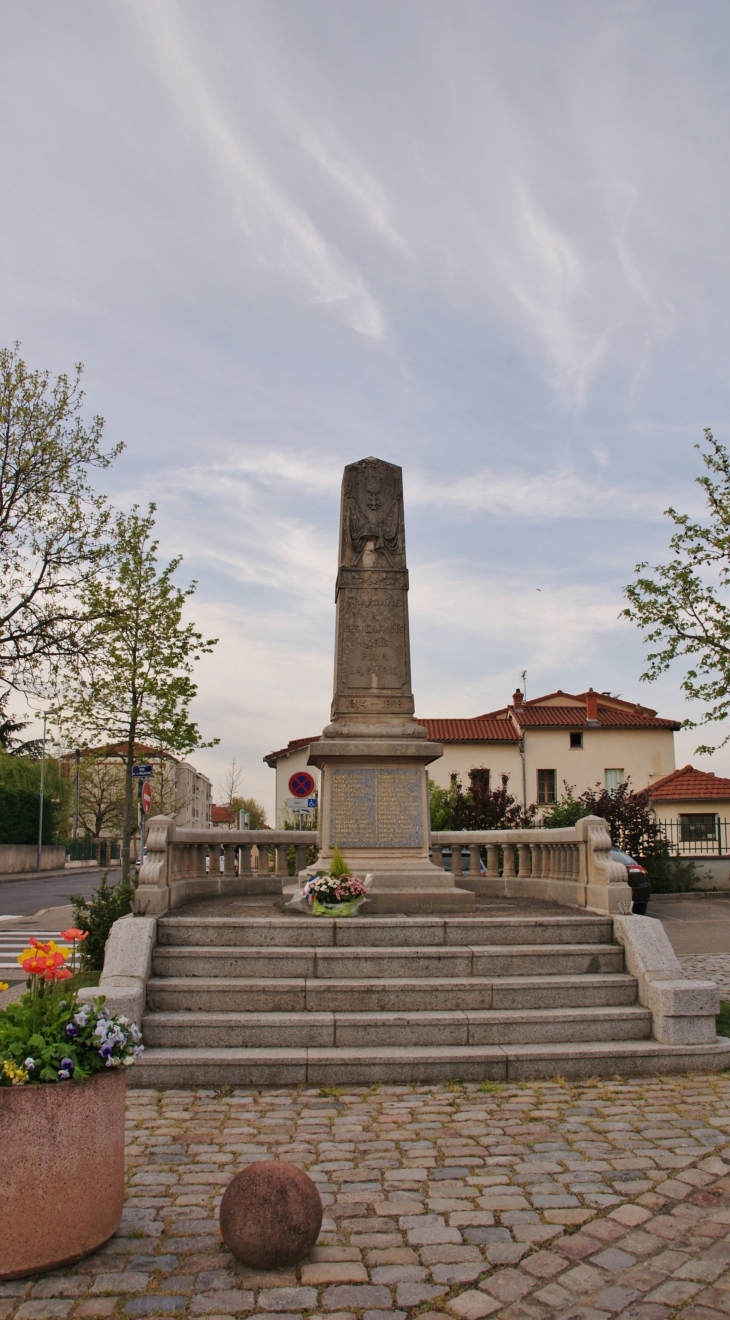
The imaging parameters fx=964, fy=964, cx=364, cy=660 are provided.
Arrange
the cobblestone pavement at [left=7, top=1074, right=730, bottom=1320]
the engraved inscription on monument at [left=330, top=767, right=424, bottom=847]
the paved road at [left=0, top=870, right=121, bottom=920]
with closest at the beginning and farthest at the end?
the cobblestone pavement at [left=7, top=1074, right=730, bottom=1320] → the engraved inscription on monument at [left=330, top=767, right=424, bottom=847] → the paved road at [left=0, top=870, right=121, bottom=920]

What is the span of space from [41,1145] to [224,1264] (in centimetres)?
92

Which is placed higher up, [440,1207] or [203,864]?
[203,864]

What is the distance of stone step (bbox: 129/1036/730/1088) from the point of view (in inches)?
270

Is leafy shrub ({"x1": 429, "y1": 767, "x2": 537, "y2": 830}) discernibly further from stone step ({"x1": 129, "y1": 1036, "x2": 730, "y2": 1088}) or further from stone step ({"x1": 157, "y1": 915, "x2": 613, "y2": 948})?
stone step ({"x1": 129, "y1": 1036, "x2": 730, "y2": 1088})

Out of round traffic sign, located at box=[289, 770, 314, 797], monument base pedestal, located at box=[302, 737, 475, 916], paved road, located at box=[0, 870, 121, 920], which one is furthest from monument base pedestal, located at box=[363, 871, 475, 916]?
paved road, located at box=[0, 870, 121, 920]

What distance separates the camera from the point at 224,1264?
13.3 ft

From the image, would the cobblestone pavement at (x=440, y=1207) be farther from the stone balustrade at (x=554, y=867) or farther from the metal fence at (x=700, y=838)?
the metal fence at (x=700, y=838)

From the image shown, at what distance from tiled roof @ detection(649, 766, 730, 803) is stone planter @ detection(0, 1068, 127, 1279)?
36939 mm

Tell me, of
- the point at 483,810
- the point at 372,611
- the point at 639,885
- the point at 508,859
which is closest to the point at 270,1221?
the point at 372,611

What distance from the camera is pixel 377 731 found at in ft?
36.3

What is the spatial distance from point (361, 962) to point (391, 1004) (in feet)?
1.65

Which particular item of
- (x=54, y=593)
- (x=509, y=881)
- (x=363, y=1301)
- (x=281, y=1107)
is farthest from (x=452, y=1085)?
(x=54, y=593)

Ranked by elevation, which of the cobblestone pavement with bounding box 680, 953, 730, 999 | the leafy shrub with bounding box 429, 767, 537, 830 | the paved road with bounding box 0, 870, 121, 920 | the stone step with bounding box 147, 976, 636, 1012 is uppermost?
the leafy shrub with bounding box 429, 767, 537, 830

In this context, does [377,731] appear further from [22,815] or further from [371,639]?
[22,815]
